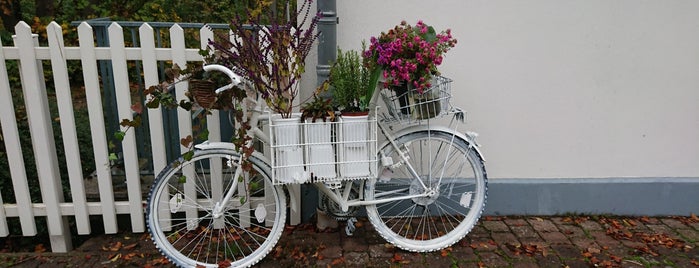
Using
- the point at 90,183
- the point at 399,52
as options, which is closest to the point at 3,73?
the point at 90,183

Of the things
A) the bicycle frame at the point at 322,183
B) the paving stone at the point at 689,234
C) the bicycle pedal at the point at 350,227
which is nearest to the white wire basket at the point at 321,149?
the bicycle frame at the point at 322,183

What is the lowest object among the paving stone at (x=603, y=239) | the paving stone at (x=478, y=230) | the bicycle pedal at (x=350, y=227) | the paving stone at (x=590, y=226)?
the paving stone at (x=603, y=239)

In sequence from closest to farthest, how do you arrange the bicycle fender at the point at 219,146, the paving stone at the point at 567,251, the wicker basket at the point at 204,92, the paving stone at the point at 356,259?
the wicker basket at the point at 204,92 < the bicycle fender at the point at 219,146 < the paving stone at the point at 356,259 < the paving stone at the point at 567,251

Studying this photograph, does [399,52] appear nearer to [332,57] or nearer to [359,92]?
[359,92]

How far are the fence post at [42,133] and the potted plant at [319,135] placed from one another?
1.63m

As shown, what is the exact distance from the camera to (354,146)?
2949mm

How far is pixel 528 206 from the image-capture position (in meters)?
3.94

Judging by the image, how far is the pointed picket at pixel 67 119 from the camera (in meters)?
3.02

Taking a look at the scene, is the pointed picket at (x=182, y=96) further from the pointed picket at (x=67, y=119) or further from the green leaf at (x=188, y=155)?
the pointed picket at (x=67, y=119)

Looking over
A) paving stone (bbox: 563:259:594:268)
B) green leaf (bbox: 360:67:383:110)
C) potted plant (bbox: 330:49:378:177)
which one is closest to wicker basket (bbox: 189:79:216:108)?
potted plant (bbox: 330:49:378:177)

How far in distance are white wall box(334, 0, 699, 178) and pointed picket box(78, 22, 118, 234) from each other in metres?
1.55

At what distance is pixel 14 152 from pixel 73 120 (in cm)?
42

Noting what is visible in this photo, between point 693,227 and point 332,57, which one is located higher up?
point 332,57

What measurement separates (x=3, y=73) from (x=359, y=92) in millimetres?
2095
